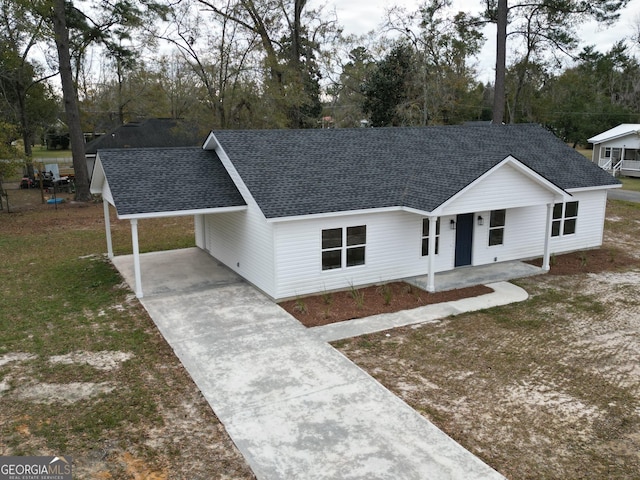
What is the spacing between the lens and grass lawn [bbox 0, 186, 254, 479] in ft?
23.4

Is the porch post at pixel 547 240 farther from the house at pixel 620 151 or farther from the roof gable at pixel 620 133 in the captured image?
the house at pixel 620 151

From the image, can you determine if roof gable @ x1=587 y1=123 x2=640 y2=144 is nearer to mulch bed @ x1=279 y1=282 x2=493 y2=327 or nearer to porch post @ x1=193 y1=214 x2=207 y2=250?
mulch bed @ x1=279 y1=282 x2=493 y2=327

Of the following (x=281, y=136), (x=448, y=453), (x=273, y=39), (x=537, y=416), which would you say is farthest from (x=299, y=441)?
(x=273, y=39)

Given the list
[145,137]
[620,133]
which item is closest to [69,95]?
[145,137]

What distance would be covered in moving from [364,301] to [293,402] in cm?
524

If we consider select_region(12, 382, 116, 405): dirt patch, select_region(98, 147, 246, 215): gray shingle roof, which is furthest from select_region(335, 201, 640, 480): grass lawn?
select_region(98, 147, 246, 215): gray shingle roof

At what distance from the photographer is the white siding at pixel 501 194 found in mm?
14238

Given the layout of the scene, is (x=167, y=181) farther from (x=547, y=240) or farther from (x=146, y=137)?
(x=146, y=137)

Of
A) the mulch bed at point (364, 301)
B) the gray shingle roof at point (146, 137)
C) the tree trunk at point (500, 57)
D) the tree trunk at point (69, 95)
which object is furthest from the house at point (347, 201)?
the gray shingle roof at point (146, 137)

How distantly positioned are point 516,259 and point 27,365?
14011 millimetres

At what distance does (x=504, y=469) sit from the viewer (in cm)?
684

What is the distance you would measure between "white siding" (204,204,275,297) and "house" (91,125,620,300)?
0.04m

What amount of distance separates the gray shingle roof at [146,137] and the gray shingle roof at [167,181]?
20051 millimetres

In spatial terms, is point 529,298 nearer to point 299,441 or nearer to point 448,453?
point 448,453
